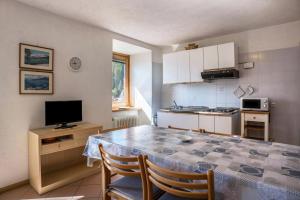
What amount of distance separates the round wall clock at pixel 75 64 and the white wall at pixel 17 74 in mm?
72

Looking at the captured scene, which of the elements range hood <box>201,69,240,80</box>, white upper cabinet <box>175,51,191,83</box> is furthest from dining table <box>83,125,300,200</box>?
white upper cabinet <box>175,51,191,83</box>

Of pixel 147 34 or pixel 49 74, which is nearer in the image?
pixel 49 74

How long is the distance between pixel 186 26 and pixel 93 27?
1.60 metres

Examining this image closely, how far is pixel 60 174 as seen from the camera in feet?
8.41

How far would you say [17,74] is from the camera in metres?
2.30

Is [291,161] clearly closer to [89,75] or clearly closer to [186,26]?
[186,26]

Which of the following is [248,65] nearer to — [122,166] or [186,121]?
[186,121]

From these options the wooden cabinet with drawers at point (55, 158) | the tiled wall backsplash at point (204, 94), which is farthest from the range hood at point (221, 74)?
the wooden cabinet with drawers at point (55, 158)

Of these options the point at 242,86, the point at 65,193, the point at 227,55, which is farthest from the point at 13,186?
the point at 242,86

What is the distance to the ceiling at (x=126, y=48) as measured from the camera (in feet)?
12.4

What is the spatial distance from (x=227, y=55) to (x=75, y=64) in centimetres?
264

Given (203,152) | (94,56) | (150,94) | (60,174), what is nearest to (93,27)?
(94,56)

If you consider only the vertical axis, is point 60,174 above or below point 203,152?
below

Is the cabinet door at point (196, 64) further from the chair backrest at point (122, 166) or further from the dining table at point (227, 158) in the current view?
the chair backrest at point (122, 166)
